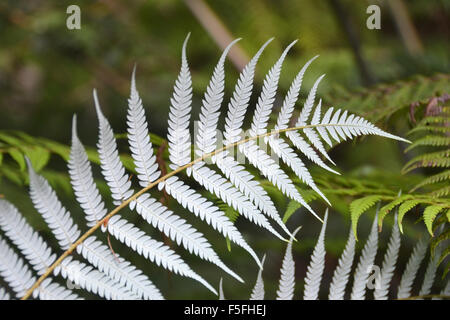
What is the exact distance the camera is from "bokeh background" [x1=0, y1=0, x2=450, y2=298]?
207cm

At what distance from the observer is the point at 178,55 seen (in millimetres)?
3168

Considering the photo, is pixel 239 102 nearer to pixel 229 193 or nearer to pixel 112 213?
pixel 229 193

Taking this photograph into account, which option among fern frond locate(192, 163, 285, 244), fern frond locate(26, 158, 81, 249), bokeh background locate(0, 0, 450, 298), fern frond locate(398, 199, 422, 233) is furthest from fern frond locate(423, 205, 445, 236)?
bokeh background locate(0, 0, 450, 298)

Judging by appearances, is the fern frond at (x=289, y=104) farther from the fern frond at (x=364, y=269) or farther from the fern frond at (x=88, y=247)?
the fern frond at (x=88, y=247)

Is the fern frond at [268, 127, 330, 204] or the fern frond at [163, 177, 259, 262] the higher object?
the fern frond at [268, 127, 330, 204]

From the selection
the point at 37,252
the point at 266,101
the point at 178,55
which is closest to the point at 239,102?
the point at 266,101

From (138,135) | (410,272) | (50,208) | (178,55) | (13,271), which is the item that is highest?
(178,55)

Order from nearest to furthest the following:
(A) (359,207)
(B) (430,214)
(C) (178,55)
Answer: (B) (430,214), (A) (359,207), (C) (178,55)

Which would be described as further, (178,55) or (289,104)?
(178,55)

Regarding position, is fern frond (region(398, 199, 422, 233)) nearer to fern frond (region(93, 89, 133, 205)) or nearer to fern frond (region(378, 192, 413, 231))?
fern frond (region(378, 192, 413, 231))

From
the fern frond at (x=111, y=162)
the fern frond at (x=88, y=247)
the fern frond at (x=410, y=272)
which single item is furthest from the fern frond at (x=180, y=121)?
the fern frond at (x=410, y=272)

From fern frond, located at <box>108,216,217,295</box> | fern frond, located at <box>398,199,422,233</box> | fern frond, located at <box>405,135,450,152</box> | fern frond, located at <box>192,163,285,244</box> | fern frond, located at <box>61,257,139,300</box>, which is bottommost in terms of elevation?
fern frond, located at <box>61,257,139,300</box>

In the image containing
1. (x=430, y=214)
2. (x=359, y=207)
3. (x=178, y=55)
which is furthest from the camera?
(x=178, y=55)

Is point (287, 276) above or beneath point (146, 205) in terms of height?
beneath
